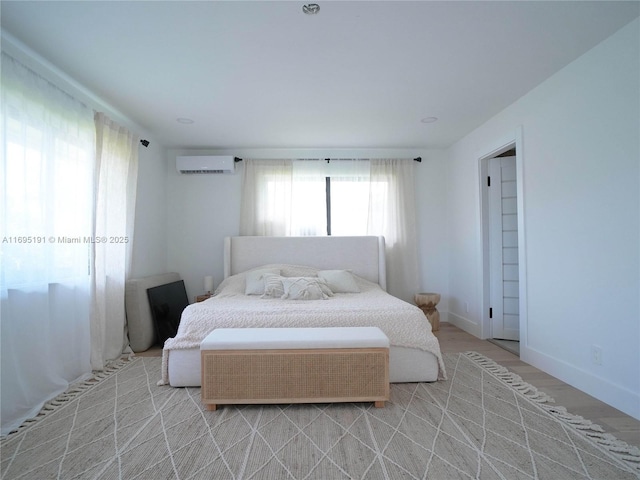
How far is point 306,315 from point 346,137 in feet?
8.29

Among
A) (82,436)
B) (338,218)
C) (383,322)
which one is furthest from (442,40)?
(82,436)

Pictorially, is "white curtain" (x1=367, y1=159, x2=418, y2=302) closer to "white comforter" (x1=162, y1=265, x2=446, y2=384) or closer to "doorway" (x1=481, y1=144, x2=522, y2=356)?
"doorway" (x1=481, y1=144, x2=522, y2=356)

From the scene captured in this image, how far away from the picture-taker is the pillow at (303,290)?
347cm

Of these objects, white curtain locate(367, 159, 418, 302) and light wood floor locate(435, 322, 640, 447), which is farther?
white curtain locate(367, 159, 418, 302)

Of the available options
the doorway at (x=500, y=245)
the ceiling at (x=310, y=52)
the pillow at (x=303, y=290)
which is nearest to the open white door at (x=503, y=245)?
the doorway at (x=500, y=245)

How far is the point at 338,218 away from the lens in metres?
4.78

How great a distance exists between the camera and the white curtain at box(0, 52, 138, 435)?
2.13 m

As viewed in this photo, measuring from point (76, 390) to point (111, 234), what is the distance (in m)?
1.42

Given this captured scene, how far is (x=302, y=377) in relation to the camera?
2176 millimetres

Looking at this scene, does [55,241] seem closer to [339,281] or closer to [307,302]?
[307,302]

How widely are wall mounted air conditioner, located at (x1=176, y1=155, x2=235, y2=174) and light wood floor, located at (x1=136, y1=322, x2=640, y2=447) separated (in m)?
2.38

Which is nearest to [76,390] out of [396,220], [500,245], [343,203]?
[343,203]

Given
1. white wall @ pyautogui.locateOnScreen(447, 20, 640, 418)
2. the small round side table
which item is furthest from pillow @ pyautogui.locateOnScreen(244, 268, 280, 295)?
white wall @ pyautogui.locateOnScreen(447, 20, 640, 418)

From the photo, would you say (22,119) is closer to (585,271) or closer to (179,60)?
(179,60)
